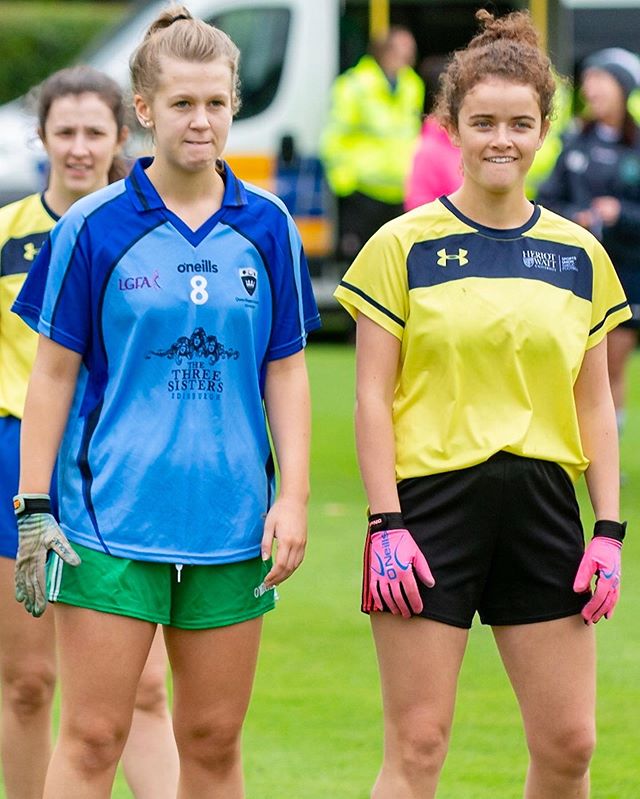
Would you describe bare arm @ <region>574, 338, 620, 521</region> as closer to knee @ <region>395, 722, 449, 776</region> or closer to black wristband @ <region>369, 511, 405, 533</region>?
black wristband @ <region>369, 511, 405, 533</region>

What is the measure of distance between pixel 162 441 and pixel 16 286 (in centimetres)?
108

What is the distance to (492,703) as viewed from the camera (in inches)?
239

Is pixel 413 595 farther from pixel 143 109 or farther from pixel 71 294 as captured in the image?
pixel 143 109

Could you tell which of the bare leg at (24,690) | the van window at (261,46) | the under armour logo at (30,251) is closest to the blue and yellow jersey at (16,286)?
the under armour logo at (30,251)

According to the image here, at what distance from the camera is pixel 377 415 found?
13.0 feet

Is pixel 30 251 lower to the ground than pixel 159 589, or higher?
higher

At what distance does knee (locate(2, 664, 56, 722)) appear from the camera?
4.51 meters

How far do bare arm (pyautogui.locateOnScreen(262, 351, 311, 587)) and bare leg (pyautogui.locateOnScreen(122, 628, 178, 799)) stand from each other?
32.2 inches

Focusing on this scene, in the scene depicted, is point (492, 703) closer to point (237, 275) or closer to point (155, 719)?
point (155, 719)

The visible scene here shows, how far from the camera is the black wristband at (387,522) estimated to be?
3.94m

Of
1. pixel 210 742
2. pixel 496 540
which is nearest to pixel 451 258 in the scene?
pixel 496 540

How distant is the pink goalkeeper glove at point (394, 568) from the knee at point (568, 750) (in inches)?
16.9

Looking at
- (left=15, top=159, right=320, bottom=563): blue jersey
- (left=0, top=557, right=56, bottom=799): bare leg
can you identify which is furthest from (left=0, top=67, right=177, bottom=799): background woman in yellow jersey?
(left=15, top=159, right=320, bottom=563): blue jersey

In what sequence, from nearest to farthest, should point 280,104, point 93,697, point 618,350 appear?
point 93,697
point 618,350
point 280,104
